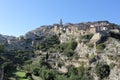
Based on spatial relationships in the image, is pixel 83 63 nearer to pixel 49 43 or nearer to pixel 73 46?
pixel 73 46

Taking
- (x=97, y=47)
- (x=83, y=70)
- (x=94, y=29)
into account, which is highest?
(x=94, y=29)

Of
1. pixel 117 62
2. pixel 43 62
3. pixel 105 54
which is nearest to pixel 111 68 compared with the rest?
pixel 117 62

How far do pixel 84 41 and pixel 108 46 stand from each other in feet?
51.4

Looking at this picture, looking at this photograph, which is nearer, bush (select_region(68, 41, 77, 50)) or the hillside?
the hillside

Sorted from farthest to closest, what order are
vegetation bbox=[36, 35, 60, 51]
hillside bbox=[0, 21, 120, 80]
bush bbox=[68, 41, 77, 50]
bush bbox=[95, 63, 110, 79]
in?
vegetation bbox=[36, 35, 60, 51] → bush bbox=[68, 41, 77, 50] → hillside bbox=[0, 21, 120, 80] → bush bbox=[95, 63, 110, 79]

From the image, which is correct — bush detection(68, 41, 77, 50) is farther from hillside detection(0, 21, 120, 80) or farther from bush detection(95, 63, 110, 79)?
bush detection(95, 63, 110, 79)

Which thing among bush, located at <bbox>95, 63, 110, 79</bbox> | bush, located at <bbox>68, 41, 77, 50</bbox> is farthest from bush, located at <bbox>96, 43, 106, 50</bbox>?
bush, located at <bbox>68, 41, 77, 50</bbox>

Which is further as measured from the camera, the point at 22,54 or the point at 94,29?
the point at 22,54

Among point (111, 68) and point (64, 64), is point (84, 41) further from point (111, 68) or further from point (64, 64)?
point (111, 68)

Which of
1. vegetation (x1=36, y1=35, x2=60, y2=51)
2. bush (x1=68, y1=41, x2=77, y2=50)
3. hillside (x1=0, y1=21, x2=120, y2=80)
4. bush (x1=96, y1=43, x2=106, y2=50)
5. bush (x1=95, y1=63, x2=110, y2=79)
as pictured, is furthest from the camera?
vegetation (x1=36, y1=35, x2=60, y2=51)

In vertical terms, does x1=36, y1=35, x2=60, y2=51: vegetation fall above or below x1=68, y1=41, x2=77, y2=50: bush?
above

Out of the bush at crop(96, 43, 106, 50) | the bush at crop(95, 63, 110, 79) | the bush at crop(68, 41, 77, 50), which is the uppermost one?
the bush at crop(68, 41, 77, 50)

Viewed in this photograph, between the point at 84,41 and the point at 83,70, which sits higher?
the point at 84,41

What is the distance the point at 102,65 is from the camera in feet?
250
